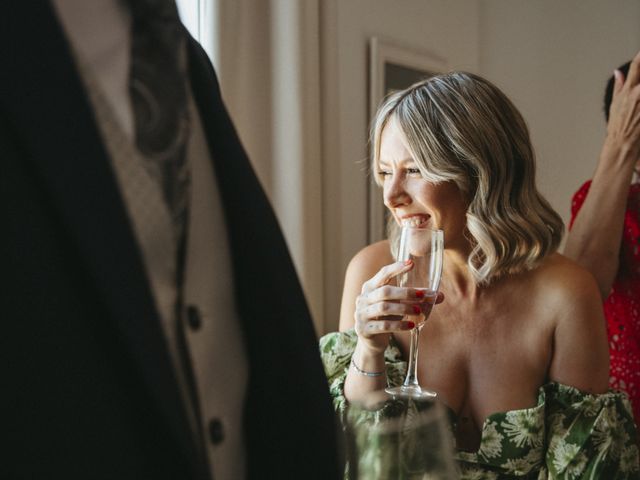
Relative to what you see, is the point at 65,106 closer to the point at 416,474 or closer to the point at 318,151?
the point at 416,474

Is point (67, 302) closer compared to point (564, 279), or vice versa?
point (67, 302)

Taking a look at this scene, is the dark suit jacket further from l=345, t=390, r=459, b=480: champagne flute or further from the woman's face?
the woman's face

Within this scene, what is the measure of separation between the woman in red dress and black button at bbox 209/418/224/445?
4.62 feet

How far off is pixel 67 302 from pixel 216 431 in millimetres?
157

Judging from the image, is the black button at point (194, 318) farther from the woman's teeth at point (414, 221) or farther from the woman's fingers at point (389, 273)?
the woman's teeth at point (414, 221)

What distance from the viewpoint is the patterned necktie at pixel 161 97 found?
0.42 metres

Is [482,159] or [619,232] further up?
[482,159]

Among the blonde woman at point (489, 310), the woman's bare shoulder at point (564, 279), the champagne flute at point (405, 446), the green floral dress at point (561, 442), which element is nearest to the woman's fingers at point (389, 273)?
the blonde woman at point (489, 310)

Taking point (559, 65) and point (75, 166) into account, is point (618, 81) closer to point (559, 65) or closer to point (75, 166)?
point (75, 166)

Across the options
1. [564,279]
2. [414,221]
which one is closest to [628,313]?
[564,279]

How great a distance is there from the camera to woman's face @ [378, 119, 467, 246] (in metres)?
1.46

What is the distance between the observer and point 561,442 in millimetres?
1305

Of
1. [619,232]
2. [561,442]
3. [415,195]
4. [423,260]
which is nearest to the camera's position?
[423,260]

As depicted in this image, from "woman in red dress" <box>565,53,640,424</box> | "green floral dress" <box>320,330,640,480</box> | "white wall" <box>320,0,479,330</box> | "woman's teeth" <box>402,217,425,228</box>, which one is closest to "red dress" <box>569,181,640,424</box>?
"woman in red dress" <box>565,53,640,424</box>
